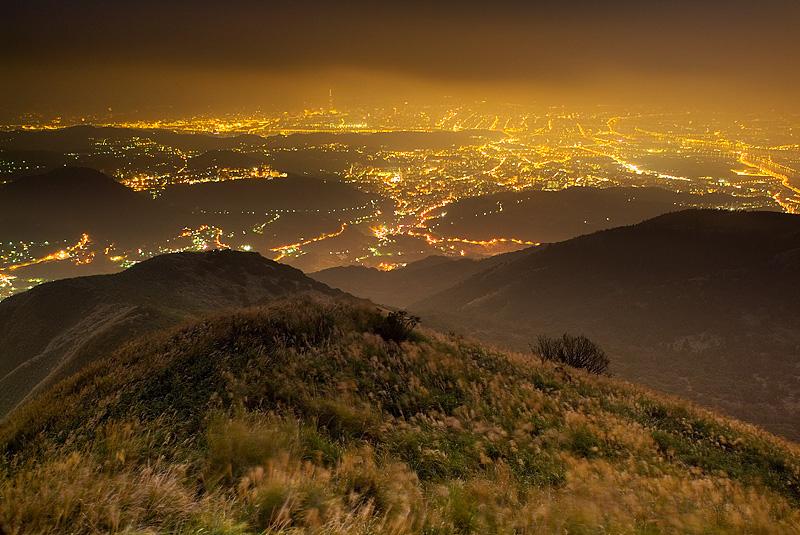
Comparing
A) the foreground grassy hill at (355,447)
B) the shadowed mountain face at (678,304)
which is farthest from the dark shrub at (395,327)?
the shadowed mountain face at (678,304)

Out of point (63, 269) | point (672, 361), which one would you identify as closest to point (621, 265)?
point (672, 361)

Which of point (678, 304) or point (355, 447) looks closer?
point (355, 447)

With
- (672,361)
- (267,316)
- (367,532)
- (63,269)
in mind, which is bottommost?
(63,269)

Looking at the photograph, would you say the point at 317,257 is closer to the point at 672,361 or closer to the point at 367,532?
the point at 672,361

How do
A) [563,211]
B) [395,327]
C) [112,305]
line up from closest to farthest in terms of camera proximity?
1. [395,327]
2. [112,305]
3. [563,211]

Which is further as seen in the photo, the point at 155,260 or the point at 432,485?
the point at 155,260

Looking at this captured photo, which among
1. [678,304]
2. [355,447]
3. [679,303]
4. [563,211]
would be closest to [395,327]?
[355,447]

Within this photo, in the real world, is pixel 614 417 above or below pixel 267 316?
below

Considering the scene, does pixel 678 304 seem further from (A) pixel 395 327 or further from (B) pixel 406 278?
(B) pixel 406 278
